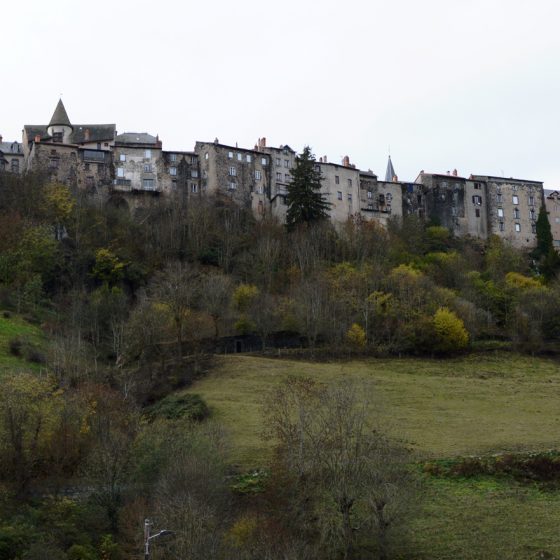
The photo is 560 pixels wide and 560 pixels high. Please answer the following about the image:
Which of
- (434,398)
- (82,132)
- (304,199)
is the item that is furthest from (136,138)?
(434,398)

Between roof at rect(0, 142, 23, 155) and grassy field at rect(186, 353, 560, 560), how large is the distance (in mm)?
54155

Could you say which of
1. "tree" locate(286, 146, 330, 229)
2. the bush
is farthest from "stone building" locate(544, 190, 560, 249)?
the bush

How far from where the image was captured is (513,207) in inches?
4592

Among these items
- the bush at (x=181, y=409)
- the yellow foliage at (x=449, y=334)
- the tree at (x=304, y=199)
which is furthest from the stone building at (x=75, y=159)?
the bush at (x=181, y=409)

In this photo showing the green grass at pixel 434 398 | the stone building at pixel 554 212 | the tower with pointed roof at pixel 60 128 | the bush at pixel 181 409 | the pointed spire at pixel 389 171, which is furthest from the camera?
the pointed spire at pixel 389 171

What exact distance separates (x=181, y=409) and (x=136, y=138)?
2464 inches

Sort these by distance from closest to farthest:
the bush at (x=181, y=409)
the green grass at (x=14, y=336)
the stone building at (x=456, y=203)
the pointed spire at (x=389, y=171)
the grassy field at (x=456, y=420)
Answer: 1. the grassy field at (x=456, y=420)
2. the bush at (x=181, y=409)
3. the green grass at (x=14, y=336)
4. the stone building at (x=456, y=203)
5. the pointed spire at (x=389, y=171)

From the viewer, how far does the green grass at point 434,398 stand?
50.3 metres

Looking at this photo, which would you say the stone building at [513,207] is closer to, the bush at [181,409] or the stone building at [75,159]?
the stone building at [75,159]

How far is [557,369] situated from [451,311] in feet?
32.8

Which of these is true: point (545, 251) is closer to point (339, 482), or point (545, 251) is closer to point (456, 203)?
point (456, 203)

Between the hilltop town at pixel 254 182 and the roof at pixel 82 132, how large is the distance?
0.11 m

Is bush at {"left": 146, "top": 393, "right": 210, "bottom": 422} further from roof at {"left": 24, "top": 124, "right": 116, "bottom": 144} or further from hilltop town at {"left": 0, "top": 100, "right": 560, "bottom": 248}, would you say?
roof at {"left": 24, "top": 124, "right": 116, "bottom": 144}

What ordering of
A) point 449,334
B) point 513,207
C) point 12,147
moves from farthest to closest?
point 513,207, point 12,147, point 449,334
